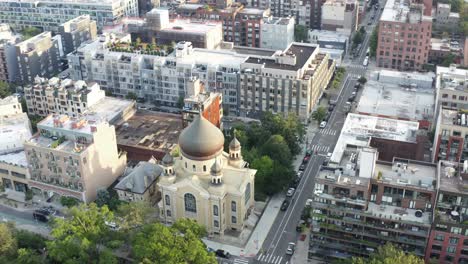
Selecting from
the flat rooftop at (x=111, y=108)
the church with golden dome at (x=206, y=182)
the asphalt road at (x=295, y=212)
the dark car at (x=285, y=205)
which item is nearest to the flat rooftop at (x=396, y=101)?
the asphalt road at (x=295, y=212)

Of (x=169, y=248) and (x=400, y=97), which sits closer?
(x=169, y=248)

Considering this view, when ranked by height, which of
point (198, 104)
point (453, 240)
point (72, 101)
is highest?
point (198, 104)

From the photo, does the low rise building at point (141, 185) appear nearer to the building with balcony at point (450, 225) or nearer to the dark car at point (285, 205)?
the dark car at point (285, 205)

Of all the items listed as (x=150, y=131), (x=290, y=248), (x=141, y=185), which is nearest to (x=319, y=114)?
(x=150, y=131)

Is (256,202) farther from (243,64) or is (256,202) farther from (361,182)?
(243,64)

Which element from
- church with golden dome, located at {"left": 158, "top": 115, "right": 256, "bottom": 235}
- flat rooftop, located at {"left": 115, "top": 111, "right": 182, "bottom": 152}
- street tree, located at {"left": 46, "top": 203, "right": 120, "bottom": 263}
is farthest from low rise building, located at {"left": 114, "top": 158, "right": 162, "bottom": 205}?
street tree, located at {"left": 46, "top": 203, "right": 120, "bottom": 263}

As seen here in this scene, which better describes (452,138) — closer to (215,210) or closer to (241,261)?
(241,261)

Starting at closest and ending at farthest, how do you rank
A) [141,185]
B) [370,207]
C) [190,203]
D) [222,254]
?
1. [370,207]
2. [222,254]
3. [190,203]
4. [141,185]
